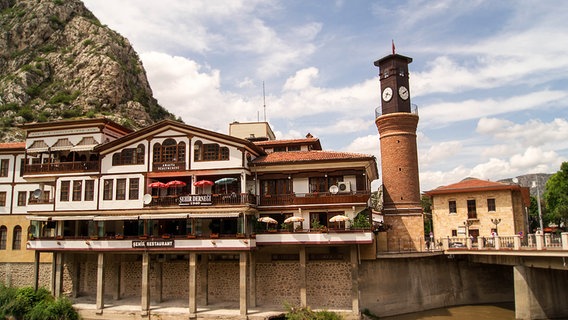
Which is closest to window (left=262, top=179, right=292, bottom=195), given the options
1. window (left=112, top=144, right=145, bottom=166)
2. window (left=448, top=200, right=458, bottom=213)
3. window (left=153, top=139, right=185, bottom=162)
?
window (left=153, top=139, right=185, bottom=162)

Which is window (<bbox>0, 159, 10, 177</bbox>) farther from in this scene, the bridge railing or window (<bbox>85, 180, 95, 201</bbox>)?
the bridge railing

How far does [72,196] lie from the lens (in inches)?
1357

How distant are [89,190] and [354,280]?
2117 centimetres

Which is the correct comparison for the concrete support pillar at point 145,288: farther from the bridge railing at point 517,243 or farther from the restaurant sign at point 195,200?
the bridge railing at point 517,243

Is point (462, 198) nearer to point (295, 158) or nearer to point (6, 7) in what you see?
point (295, 158)

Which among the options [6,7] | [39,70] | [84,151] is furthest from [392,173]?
[6,7]

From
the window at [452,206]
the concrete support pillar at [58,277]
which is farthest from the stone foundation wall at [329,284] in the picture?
the concrete support pillar at [58,277]

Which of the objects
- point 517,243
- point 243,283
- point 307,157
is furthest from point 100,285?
point 517,243

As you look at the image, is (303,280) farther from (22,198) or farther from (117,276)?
(22,198)

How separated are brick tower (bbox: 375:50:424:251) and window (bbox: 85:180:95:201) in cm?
2373

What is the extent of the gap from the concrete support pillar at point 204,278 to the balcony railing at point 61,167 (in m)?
11.0

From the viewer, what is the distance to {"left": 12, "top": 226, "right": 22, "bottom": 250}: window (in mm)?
38344

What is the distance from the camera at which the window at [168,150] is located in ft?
110

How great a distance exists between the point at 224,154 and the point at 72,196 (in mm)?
12619
